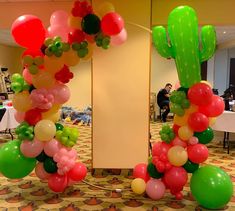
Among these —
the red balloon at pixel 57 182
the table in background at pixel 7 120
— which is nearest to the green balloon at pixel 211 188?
the red balloon at pixel 57 182

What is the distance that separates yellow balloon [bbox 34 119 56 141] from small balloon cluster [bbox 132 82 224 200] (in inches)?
49.4

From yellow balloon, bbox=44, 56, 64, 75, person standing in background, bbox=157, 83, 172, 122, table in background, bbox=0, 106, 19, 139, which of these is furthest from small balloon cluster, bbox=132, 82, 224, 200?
person standing in background, bbox=157, 83, 172, 122

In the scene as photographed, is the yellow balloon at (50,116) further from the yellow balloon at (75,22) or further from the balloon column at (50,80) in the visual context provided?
the yellow balloon at (75,22)

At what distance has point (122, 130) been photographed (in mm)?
4723

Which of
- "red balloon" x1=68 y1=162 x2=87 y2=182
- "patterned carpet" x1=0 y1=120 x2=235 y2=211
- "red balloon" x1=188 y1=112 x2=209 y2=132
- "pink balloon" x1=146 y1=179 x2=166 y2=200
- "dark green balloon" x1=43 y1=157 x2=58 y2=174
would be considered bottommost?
"patterned carpet" x1=0 y1=120 x2=235 y2=211

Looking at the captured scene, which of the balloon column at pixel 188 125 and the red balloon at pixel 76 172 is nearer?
the balloon column at pixel 188 125

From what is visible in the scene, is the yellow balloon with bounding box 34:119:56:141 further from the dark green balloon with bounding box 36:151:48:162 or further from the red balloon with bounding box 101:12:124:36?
the red balloon with bounding box 101:12:124:36

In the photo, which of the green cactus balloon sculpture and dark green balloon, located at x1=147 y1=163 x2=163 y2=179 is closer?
the green cactus balloon sculpture

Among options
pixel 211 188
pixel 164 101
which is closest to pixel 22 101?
pixel 211 188

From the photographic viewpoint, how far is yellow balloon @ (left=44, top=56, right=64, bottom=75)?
11.8 ft

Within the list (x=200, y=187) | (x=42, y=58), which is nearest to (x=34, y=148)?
(x=42, y=58)

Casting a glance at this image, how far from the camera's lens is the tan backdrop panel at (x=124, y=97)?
4.58 meters

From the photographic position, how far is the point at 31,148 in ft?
12.1

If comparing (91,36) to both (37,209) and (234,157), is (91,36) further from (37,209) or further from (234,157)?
(234,157)
